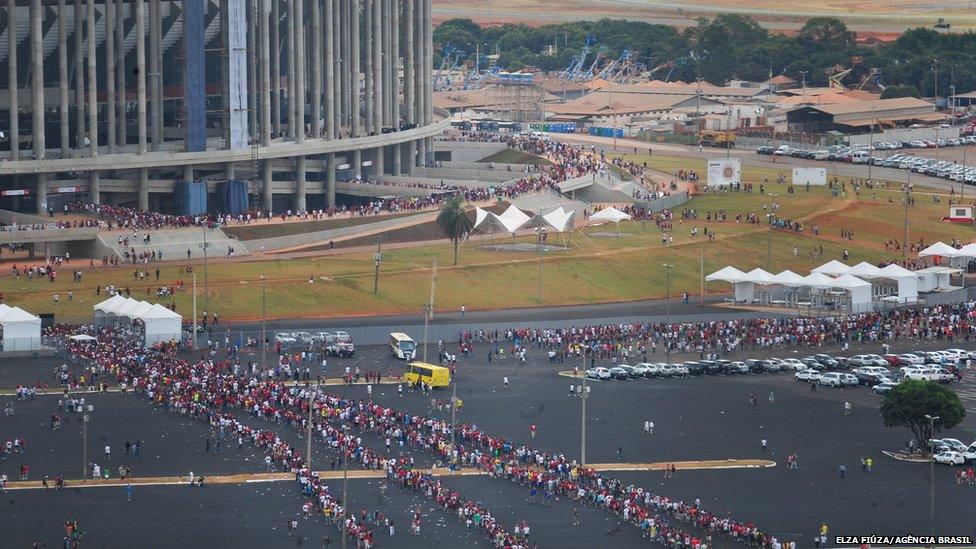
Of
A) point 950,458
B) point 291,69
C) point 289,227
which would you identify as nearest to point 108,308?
point 289,227

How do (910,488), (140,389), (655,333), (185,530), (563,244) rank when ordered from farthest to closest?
(563,244) < (655,333) < (140,389) < (910,488) < (185,530)

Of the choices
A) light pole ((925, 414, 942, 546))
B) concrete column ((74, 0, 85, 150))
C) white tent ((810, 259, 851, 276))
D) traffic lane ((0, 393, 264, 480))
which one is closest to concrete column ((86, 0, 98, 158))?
concrete column ((74, 0, 85, 150))

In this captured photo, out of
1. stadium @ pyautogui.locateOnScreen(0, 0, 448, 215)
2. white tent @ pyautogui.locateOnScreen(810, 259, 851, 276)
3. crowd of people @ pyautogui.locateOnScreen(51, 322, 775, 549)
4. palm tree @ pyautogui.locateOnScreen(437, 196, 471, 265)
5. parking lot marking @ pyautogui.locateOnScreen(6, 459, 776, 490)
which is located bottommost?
parking lot marking @ pyautogui.locateOnScreen(6, 459, 776, 490)

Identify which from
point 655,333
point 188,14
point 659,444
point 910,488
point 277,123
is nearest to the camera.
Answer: point 910,488

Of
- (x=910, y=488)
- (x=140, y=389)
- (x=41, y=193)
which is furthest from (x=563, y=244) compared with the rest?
(x=910, y=488)

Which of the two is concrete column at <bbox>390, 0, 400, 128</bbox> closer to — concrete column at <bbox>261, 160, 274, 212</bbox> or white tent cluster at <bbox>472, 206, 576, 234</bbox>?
concrete column at <bbox>261, 160, 274, 212</bbox>

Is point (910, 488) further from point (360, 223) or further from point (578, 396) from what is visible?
point (360, 223)

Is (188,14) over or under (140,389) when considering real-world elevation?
over
